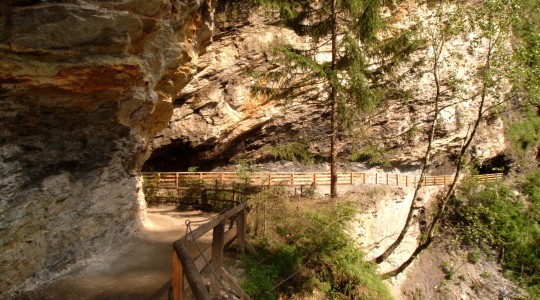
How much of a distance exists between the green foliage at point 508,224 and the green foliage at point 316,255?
8.12 meters

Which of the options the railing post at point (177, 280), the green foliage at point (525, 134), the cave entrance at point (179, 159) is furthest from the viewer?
the green foliage at point (525, 134)

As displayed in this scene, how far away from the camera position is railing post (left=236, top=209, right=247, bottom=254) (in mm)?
6148

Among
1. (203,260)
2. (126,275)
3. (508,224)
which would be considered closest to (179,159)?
(126,275)

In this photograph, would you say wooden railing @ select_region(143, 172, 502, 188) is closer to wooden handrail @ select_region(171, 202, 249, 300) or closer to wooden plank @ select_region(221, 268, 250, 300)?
wooden handrail @ select_region(171, 202, 249, 300)

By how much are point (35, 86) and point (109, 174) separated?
112 inches

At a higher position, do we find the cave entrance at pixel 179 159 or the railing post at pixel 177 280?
the cave entrance at pixel 179 159

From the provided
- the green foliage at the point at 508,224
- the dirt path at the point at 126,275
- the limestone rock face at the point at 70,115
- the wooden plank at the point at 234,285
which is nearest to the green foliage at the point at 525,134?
the green foliage at the point at 508,224

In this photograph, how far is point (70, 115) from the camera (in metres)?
Result: 5.88

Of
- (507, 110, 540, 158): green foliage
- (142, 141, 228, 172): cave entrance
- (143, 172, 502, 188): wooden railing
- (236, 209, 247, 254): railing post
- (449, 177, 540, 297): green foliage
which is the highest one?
(507, 110, 540, 158): green foliage

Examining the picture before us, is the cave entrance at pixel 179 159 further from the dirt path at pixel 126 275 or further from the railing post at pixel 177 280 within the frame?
the railing post at pixel 177 280

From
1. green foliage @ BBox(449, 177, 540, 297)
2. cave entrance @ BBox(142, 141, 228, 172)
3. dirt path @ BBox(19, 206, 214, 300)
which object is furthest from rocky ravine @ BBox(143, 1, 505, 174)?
dirt path @ BBox(19, 206, 214, 300)

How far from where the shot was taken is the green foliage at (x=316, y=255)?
689 cm

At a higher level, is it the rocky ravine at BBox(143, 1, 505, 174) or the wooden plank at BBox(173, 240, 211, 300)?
the rocky ravine at BBox(143, 1, 505, 174)

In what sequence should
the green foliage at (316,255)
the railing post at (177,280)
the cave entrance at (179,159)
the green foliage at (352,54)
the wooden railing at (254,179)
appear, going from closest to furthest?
the railing post at (177,280), the green foliage at (316,255), the green foliage at (352,54), the wooden railing at (254,179), the cave entrance at (179,159)
